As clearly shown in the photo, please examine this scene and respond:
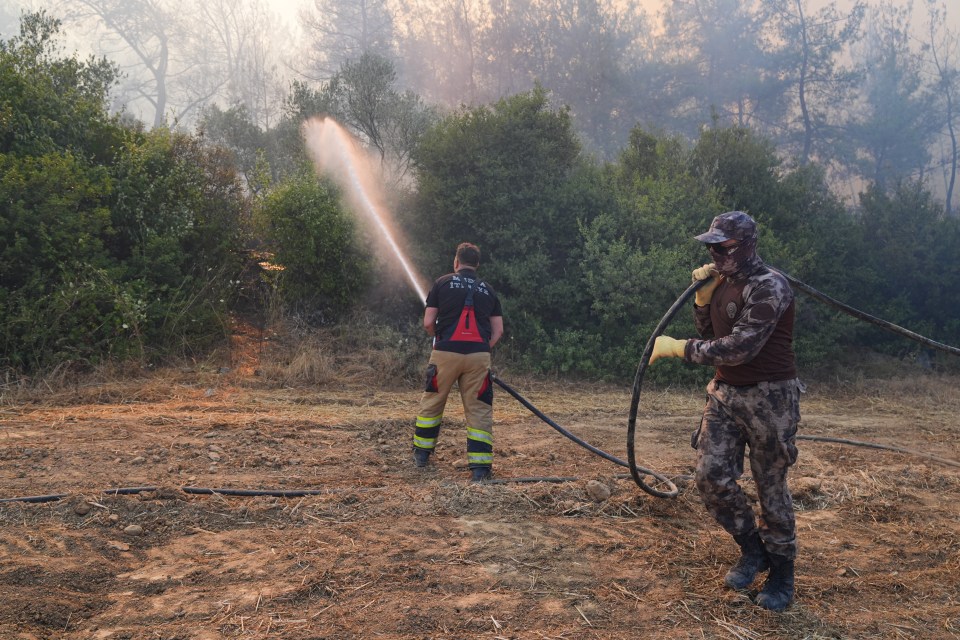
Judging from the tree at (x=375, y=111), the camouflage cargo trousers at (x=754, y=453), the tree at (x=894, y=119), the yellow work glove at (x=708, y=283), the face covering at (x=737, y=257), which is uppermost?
the tree at (x=894, y=119)

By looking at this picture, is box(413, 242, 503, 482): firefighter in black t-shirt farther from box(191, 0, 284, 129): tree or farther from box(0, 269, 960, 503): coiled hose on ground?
box(191, 0, 284, 129): tree

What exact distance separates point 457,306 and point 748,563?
3.01 meters

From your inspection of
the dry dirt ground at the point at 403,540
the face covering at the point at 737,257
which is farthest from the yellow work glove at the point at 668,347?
the dry dirt ground at the point at 403,540

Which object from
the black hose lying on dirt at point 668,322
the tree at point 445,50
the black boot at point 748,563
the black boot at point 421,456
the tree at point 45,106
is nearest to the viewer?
the black boot at point 748,563

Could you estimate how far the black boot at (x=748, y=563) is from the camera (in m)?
4.06

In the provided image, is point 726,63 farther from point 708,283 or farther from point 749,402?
point 749,402

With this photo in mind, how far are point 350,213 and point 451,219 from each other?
5.99 ft

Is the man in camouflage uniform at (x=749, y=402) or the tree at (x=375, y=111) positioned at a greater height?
the tree at (x=375, y=111)

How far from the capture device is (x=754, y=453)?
392cm

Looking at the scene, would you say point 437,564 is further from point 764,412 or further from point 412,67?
point 412,67

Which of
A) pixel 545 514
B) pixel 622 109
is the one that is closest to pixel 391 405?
pixel 545 514

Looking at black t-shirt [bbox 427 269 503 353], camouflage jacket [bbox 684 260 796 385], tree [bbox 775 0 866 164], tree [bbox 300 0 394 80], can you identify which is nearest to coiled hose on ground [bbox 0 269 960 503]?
camouflage jacket [bbox 684 260 796 385]

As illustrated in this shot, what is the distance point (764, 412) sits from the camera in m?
3.82

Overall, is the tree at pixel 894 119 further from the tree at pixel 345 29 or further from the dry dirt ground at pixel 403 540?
the dry dirt ground at pixel 403 540
